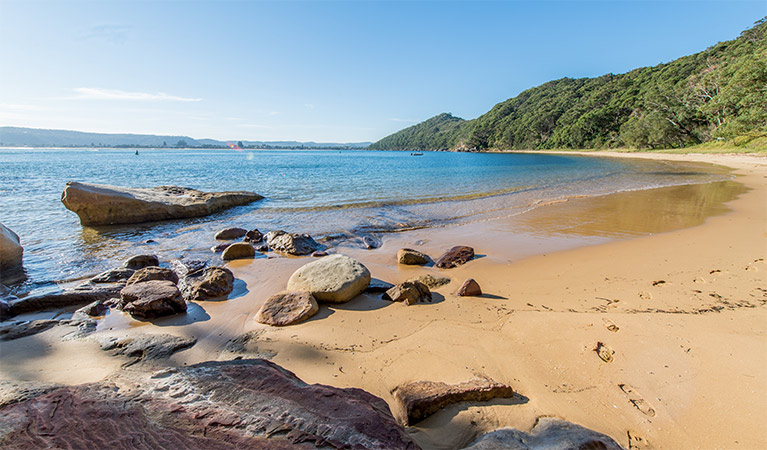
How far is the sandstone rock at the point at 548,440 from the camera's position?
183 cm

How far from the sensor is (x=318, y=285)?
476cm

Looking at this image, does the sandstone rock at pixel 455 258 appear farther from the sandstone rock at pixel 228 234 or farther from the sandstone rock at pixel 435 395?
the sandstone rock at pixel 228 234

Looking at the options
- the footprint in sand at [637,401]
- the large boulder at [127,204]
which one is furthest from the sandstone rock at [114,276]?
the footprint in sand at [637,401]

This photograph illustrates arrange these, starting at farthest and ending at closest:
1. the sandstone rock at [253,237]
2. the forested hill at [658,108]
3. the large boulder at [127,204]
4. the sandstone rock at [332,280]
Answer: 1. the forested hill at [658,108]
2. the large boulder at [127,204]
3. the sandstone rock at [253,237]
4. the sandstone rock at [332,280]

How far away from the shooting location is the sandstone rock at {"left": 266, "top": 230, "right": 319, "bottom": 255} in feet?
23.7

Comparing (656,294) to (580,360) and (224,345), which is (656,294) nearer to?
(580,360)

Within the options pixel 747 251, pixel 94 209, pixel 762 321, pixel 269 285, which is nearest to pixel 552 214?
→ pixel 747 251

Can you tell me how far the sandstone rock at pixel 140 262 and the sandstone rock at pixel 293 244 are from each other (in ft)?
7.53

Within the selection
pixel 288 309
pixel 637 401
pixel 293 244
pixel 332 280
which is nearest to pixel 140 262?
pixel 293 244

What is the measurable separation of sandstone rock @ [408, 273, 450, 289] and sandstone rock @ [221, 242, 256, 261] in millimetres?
3854

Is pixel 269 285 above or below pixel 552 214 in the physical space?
below

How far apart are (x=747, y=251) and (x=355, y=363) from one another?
8.16 m

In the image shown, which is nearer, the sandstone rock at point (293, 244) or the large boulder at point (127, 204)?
the sandstone rock at point (293, 244)

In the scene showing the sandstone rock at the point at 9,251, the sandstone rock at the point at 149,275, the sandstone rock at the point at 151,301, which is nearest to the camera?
the sandstone rock at the point at 151,301
